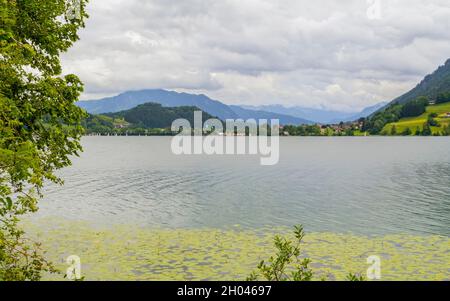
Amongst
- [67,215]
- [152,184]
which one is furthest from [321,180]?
[67,215]

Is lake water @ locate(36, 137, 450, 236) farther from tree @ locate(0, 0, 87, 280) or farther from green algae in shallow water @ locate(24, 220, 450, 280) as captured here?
tree @ locate(0, 0, 87, 280)

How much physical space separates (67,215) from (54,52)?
108ft

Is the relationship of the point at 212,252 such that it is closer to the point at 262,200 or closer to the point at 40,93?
the point at 40,93

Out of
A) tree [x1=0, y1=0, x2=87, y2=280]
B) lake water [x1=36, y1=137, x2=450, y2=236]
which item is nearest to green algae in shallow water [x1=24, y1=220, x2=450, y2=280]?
lake water [x1=36, y1=137, x2=450, y2=236]

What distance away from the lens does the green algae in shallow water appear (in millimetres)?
31359

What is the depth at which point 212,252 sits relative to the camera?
36938mm

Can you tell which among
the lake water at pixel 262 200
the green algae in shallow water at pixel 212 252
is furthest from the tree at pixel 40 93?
the lake water at pixel 262 200

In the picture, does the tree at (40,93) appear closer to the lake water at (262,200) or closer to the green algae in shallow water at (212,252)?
the green algae in shallow water at (212,252)

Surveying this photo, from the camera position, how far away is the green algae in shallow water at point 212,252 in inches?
1235

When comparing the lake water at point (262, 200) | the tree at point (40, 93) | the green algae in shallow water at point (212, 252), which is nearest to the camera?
the tree at point (40, 93)

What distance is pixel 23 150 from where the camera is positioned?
16.6 meters

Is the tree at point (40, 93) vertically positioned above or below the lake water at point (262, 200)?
above
